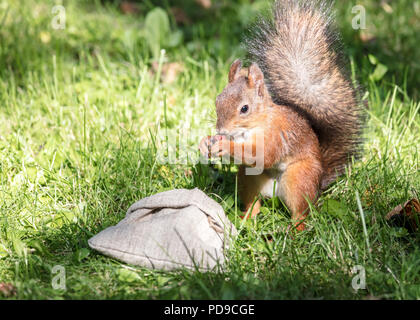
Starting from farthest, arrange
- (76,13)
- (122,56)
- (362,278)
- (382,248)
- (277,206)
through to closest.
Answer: (76,13) < (122,56) < (277,206) < (382,248) < (362,278)

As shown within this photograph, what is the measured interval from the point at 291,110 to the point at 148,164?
57 cm

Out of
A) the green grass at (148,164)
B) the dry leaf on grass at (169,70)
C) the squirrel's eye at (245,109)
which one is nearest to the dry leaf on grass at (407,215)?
the green grass at (148,164)

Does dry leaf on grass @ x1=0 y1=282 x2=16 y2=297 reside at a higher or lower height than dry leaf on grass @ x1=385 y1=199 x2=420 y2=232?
lower

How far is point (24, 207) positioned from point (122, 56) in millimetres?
1321

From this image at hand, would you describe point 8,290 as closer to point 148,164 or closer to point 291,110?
point 148,164

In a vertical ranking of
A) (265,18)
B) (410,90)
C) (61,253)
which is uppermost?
(265,18)

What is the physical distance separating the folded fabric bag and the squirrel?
0.23 meters

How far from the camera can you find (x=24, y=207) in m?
1.79

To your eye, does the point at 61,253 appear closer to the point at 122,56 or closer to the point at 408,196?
the point at 408,196

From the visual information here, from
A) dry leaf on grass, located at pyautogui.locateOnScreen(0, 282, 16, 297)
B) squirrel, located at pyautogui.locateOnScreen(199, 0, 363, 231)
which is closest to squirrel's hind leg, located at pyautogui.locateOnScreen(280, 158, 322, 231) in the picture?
squirrel, located at pyautogui.locateOnScreen(199, 0, 363, 231)

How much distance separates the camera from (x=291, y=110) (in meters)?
1.81

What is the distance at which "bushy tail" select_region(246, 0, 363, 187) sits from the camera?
5.91ft

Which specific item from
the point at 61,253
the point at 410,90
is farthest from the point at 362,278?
the point at 410,90

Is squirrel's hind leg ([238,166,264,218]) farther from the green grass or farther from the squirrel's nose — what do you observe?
the squirrel's nose
